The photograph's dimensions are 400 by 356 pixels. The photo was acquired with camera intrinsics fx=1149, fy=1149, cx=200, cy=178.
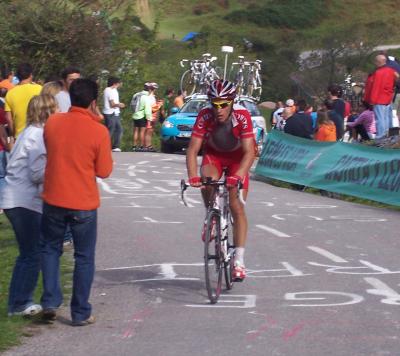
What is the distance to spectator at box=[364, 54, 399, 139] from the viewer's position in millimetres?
21188

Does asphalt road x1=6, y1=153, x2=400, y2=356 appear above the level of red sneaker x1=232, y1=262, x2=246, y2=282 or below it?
below

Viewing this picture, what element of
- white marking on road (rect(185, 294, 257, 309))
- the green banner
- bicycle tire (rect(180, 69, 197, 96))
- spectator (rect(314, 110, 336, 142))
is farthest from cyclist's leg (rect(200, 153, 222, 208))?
bicycle tire (rect(180, 69, 197, 96))

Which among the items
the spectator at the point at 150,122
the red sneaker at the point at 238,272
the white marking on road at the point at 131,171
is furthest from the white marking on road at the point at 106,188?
the red sneaker at the point at 238,272

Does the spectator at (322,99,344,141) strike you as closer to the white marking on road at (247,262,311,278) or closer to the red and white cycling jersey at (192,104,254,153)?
the white marking on road at (247,262,311,278)

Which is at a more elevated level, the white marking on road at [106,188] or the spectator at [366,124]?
the spectator at [366,124]

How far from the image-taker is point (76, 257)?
8.55 metres

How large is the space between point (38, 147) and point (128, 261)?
3212 millimetres

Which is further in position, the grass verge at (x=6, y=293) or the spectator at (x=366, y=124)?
the spectator at (x=366, y=124)

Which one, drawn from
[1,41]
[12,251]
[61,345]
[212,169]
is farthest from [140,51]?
[61,345]

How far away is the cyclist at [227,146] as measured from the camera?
31.9ft

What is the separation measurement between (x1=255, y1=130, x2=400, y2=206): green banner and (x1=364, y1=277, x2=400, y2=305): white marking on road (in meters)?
6.79

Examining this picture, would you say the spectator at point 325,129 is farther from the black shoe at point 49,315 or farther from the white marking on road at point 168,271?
the black shoe at point 49,315

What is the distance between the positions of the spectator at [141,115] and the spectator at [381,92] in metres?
8.52

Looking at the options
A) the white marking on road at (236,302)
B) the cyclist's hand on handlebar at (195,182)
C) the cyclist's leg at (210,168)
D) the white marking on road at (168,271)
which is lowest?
the white marking on road at (168,271)
